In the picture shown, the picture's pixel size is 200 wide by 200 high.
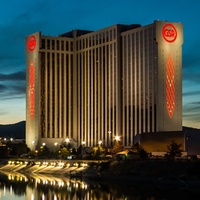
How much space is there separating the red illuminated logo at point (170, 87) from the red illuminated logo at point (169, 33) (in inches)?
186

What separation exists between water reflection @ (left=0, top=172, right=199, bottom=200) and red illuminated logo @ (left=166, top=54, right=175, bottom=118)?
62229mm

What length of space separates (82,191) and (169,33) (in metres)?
87.8

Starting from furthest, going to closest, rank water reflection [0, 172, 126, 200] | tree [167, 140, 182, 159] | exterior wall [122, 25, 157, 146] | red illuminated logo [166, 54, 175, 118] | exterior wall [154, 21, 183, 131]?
exterior wall [122, 25, 157, 146]
red illuminated logo [166, 54, 175, 118]
exterior wall [154, 21, 183, 131]
tree [167, 140, 182, 159]
water reflection [0, 172, 126, 200]

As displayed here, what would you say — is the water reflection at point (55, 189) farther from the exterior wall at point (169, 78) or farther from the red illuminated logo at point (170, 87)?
the red illuminated logo at point (170, 87)

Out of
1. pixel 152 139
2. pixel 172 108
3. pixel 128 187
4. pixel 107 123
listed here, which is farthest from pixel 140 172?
pixel 107 123

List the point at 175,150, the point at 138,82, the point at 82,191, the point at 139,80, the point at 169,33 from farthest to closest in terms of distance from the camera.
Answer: the point at 138,82, the point at 139,80, the point at 169,33, the point at 175,150, the point at 82,191

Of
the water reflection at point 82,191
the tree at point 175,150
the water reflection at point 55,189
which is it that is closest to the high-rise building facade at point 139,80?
the tree at point 175,150

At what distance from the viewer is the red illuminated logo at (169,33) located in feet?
579

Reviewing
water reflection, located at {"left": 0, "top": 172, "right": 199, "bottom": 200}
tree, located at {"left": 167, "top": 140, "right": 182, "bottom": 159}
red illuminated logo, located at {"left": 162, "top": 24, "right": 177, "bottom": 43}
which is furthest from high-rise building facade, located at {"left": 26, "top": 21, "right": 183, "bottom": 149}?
water reflection, located at {"left": 0, "top": 172, "right": 199, "bottom": 200}

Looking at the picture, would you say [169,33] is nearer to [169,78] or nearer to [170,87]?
[169,78]

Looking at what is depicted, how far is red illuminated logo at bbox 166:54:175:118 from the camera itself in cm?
17488

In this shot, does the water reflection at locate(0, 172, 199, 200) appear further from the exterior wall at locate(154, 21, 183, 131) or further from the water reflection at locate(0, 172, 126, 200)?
the exterior wall at locate(154, 21, 183, 131)

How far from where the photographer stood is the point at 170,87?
577 feet

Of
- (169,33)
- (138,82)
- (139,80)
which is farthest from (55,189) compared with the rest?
(138,82)
